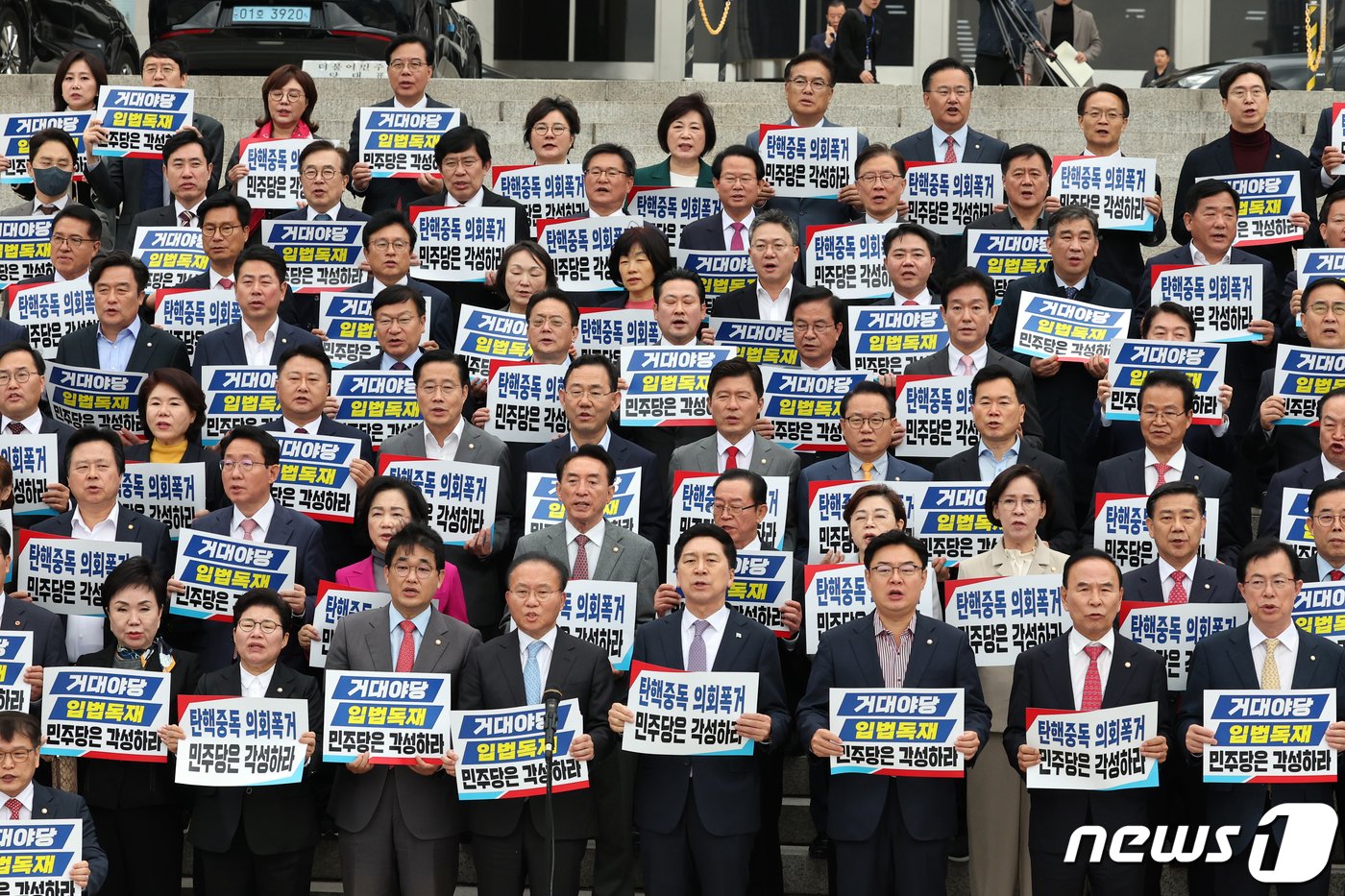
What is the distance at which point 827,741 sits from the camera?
8.85 metres

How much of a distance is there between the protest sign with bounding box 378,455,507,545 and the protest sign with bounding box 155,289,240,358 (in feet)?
7.25

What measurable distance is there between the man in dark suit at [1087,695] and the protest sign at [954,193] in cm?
389

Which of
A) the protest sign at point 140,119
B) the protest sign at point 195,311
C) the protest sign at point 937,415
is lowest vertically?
the protest sign at point 937,415

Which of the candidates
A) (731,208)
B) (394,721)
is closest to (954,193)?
(731,208)

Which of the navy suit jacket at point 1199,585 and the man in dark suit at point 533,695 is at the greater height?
the navy suit jacket at point 1199,585

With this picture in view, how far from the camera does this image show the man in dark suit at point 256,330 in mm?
11297

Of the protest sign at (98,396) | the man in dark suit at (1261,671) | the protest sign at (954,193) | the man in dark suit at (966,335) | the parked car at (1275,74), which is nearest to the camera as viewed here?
the man in dark suit at (1261,671)

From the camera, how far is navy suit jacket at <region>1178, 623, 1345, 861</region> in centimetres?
904

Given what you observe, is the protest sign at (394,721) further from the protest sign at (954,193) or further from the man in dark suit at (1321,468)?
the protest sign at (954,193)

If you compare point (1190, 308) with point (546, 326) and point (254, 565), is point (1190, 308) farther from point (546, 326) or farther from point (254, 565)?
point (254, 565)

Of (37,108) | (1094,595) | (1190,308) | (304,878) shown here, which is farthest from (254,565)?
(37,108)

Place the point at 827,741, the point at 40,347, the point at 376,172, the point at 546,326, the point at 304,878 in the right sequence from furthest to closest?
the point at 376,172 → the point at 40,347 → the point at 546,326 → the point at 304,878 → the point at 827,741

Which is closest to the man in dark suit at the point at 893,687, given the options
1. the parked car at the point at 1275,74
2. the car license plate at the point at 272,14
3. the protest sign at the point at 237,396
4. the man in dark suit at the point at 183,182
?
the protest sign at the point at 237,396

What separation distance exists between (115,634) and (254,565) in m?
0.69
